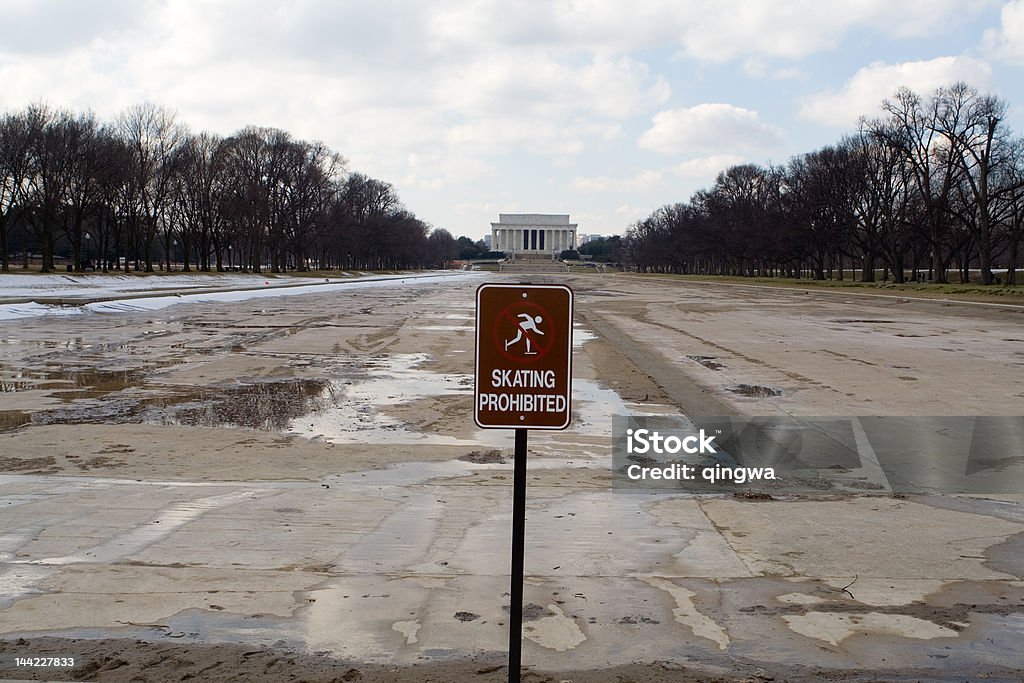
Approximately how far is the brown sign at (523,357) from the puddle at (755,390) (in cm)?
1144

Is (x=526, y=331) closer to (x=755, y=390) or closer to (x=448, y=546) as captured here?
(x=448, y=546)

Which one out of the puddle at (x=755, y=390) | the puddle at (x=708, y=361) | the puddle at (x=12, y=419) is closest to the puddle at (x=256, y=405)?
the puddle at (x=12, y=419)

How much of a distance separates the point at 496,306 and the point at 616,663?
203cm

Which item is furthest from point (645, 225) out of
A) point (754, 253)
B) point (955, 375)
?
point (955, 375)

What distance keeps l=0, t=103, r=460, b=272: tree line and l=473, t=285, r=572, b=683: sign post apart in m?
66.0

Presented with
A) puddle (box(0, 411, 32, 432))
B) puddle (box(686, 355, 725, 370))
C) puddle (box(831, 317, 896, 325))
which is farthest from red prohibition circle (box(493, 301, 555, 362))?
puddle (box(831, 317, 896, 325))

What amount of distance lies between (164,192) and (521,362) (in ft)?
273

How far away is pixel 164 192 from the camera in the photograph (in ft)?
264

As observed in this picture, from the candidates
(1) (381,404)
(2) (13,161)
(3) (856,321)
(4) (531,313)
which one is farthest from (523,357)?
(2) (13,161)

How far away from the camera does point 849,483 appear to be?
29.4ft

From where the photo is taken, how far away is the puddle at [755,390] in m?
15.1

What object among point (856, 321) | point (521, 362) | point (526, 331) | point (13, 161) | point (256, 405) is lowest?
point (256, 405)

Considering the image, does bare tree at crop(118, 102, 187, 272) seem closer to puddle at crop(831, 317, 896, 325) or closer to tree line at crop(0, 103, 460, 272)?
tree line at crop(0, 103, 460, 272)

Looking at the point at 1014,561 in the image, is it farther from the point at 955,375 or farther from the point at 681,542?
the point at 955,375
